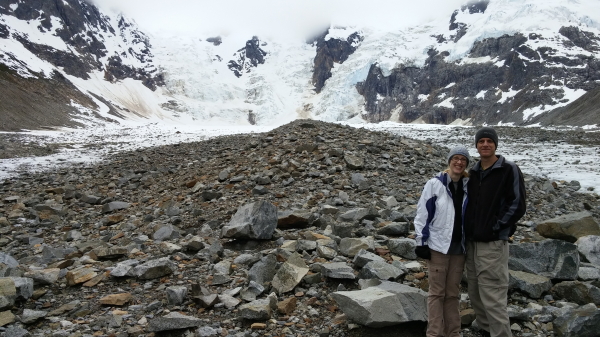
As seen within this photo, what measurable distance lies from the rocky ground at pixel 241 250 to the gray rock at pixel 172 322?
15 mm

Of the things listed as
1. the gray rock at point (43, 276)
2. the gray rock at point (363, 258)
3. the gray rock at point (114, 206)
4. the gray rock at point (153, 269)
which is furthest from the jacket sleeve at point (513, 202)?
the gray rock at point (114, 206)

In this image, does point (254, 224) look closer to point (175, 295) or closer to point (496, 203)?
point (175, 295)

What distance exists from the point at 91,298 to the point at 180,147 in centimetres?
1738

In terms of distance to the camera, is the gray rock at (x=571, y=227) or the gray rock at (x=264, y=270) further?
the gray rock at (x=571, y=227)

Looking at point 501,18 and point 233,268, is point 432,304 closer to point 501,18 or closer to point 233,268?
point 233,268

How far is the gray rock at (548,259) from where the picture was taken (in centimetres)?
505

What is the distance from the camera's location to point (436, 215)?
3.99 metres

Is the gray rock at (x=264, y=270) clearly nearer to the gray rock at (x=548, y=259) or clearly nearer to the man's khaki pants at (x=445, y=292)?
the man's khaki pants at (x=445, y=292)

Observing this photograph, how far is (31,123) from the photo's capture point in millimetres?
57438

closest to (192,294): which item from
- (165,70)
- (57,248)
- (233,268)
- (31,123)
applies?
(233,268)

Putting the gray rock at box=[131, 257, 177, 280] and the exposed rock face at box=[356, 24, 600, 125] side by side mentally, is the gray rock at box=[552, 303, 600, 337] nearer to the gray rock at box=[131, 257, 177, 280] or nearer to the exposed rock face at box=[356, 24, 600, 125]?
the gray rock at box=[131, 257, 177, 280]

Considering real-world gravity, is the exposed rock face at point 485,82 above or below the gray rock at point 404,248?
above

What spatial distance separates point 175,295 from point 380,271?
8.53ft

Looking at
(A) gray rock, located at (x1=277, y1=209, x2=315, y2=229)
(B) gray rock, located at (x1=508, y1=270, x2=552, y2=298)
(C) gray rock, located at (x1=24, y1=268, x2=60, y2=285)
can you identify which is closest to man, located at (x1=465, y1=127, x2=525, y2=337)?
(B) gray rock, located at (x1=508, y1=270, x2=552, y2=298)
